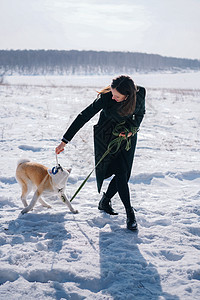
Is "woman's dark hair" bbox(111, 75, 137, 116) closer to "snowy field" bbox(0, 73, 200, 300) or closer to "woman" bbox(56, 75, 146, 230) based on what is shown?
"woman" bbox(56, 75, 146, 230)

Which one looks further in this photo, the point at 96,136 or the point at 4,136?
the point at 4,136

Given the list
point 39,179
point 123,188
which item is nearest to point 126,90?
point 123,188

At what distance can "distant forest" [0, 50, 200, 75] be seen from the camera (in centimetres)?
9844

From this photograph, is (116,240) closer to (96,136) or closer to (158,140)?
(96,136)

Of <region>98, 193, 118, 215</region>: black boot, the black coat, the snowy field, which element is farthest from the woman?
the snowy field

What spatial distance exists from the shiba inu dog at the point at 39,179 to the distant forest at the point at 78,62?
3635 inches

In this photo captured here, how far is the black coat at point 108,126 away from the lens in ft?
10.1

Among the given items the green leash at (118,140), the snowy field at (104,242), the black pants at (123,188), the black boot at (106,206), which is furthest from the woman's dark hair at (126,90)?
the snowy field at (104,242)

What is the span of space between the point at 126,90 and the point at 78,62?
116740 mm

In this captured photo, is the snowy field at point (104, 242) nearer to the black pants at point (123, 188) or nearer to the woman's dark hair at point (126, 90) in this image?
the black pants at point (123, 188)

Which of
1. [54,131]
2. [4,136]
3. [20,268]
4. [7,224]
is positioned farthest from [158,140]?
[20,268]

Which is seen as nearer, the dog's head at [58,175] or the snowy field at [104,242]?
the snowy field at [104,242]

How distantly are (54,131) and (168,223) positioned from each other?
574 centimetres

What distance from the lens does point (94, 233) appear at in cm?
313
